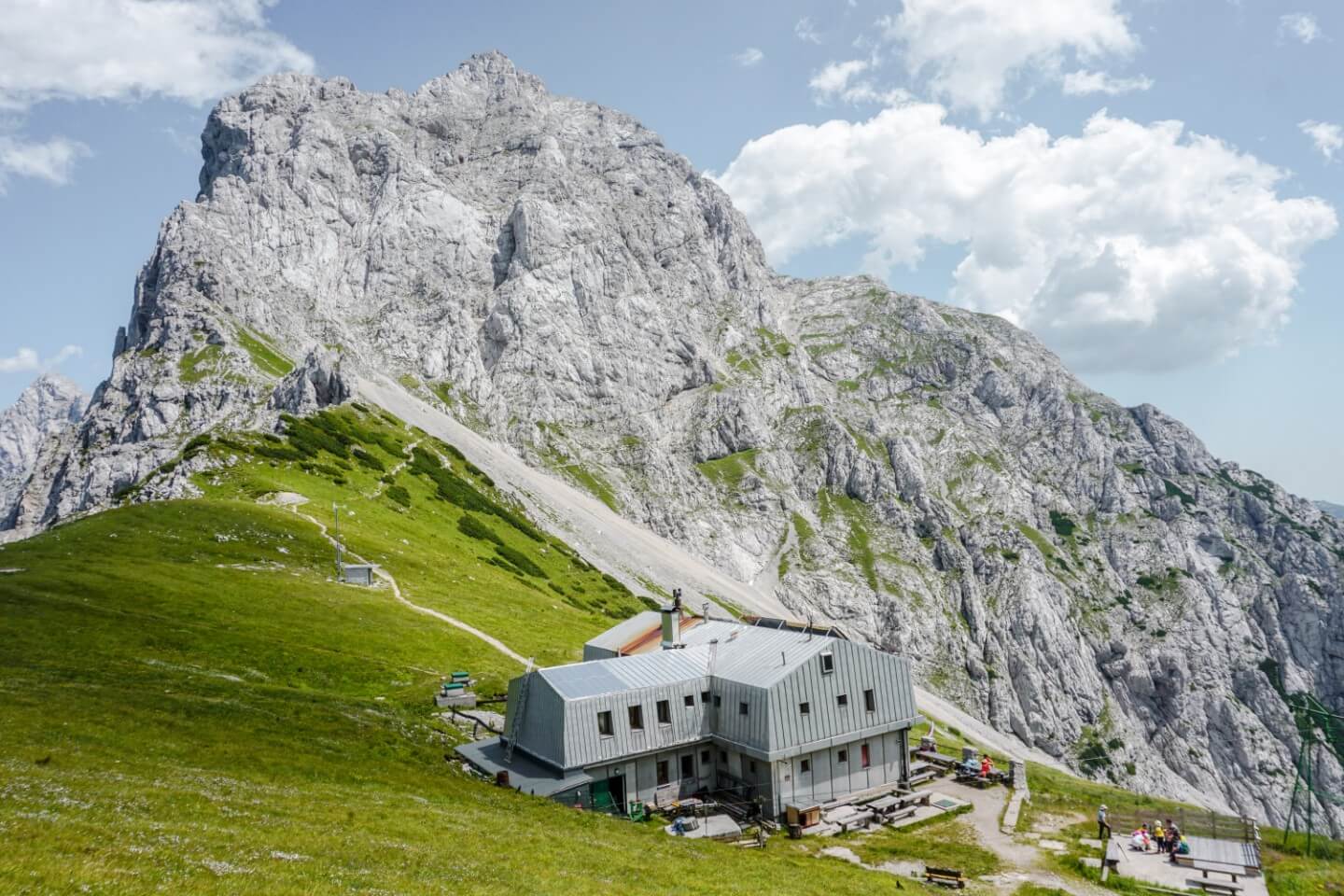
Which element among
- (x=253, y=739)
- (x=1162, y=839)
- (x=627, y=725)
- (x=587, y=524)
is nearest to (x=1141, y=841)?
(x=1162, y=839)

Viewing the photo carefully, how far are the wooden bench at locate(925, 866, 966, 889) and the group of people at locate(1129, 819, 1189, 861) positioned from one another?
10468 millimetres

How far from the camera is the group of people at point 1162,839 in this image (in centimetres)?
3161

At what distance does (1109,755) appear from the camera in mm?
165625

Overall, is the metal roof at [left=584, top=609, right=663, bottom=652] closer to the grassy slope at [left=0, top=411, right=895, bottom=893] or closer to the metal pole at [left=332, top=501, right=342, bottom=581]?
the grassy slope at [left=0, top=411, right=895, bottom=893]

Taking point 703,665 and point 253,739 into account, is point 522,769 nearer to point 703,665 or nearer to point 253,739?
point 703,665

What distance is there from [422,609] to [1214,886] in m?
55.2

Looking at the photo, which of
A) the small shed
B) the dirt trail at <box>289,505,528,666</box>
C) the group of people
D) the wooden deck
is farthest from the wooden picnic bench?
the small shed

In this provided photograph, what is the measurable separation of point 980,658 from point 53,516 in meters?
201

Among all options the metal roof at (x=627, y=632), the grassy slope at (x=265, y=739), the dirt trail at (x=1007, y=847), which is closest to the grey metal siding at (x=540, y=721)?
the grassy slope at (x=265, y=739)

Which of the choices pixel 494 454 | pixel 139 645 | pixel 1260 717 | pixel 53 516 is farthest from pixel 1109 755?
pixel 53 516

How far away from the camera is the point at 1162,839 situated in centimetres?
3259

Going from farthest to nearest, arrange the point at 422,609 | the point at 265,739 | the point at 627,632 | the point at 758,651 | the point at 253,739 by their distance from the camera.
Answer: the point at 422,609 < the point at 627,632 < the point at 758,651 < the point at 265,739 < the point at 253,739

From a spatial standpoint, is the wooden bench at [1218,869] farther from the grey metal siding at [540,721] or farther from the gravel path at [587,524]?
the gravel path at [587,524]

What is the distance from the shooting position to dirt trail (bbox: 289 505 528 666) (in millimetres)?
58719
